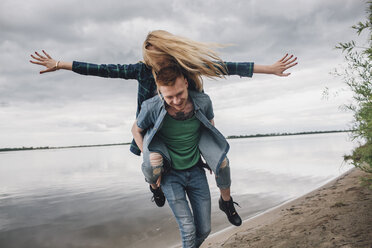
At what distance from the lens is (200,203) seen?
307 centimetres

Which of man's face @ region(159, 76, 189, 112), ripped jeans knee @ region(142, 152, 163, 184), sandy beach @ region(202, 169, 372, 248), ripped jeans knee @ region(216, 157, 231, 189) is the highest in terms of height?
man's face @ region(159, 76, 189, 112)

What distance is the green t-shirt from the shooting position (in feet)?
9.36

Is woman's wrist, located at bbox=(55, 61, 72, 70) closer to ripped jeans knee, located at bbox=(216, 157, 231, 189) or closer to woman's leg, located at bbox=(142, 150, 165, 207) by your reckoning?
woman's leg, located at bbox=(142, 150, 165, 207)

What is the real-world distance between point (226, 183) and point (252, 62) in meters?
1.43

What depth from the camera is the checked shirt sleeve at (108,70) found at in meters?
2.82

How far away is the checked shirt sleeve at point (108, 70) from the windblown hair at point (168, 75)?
38 cm

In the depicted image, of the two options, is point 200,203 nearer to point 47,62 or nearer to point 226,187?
point 226,187

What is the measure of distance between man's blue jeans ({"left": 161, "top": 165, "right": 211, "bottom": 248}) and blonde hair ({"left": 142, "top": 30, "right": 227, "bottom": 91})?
1.06m

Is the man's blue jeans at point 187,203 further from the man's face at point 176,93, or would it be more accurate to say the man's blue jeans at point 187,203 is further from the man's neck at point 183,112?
the man's face at point 176,93

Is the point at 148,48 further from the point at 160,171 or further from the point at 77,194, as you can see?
the point at 77,194

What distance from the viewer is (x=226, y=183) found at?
126 inches

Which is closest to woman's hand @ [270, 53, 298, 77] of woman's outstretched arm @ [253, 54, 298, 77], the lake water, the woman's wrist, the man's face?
woman's outstretched arm @ [253, 54, 298, 77]

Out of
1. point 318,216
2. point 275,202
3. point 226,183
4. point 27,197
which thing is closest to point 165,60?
point 226,183

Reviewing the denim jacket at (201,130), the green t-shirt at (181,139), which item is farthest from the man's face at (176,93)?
the green t-shirt at (181,139)
